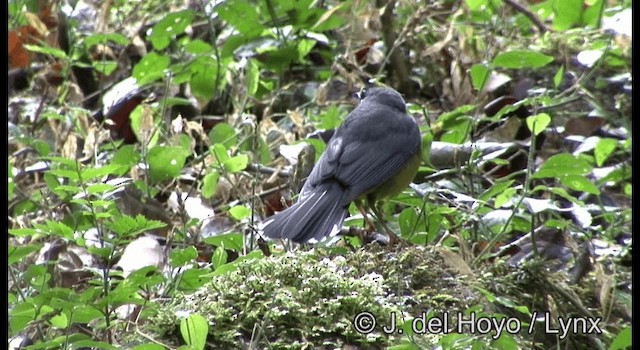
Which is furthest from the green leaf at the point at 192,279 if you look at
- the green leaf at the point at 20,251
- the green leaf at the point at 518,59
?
the green leaf at the point at 518,59

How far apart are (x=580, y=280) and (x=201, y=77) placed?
2575 mm

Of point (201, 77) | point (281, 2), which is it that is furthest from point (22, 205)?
point (281, 2)

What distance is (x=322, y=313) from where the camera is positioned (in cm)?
290

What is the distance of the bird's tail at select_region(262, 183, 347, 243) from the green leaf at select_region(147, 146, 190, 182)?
66cm

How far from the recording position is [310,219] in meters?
3.55

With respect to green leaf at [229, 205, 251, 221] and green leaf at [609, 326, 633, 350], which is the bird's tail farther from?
green leaf at [609, 326, 633, 350]

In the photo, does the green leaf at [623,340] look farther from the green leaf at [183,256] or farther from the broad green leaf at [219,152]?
the broad green leaf at [219,152]

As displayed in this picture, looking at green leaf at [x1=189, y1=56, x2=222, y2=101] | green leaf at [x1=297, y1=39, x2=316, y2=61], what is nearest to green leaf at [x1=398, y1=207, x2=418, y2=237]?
green leaf at [x1=189, y1=56, x2=222, y2=101]

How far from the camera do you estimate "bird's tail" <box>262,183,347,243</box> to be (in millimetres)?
3477

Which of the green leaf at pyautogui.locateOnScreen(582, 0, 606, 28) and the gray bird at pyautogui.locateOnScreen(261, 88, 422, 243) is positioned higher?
the green leaf at pyautogui.locateOnScreen(582, 0, 606, 28)

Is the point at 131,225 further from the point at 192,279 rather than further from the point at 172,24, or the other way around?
the point at 172,24

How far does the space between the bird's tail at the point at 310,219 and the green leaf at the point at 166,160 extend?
2.17 ft

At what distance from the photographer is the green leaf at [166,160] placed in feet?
13.6

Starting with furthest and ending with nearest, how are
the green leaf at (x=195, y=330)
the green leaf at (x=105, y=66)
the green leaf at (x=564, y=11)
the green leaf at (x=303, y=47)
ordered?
the green leaf at (x=105, y=66)
the green leaf at (x=303, y=47)
the green leaf at (x=564, y=11)
the green leaf at (x=195, y=330)
